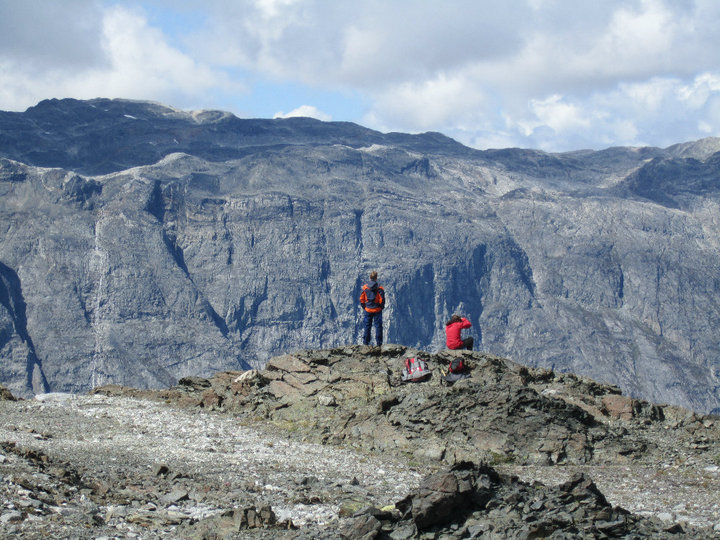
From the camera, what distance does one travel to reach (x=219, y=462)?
23391 millimetres

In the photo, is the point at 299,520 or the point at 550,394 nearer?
the point at 299,520

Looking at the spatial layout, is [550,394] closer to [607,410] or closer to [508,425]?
[607,410]

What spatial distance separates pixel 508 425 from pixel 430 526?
34.9ft

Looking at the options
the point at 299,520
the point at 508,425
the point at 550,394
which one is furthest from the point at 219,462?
the point at 550,394

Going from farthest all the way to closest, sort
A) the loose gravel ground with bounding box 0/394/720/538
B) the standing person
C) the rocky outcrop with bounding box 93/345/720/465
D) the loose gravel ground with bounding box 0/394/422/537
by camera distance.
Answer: the standing person, the rocky outcrop with bounding box 93/345/720/465, the loose gravel ground with bounding box 0/394/422/537, the loose gravel ground with bounding box 0/394/720/538

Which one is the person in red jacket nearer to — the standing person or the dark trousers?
the standing person

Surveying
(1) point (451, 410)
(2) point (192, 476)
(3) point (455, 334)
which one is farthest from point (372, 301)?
(2) point (192, 476)

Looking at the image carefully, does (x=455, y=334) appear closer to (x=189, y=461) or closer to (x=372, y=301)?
(x=372, y=301)

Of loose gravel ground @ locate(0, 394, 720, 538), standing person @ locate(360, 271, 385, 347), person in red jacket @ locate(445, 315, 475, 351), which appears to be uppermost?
standing person @ locate(360, 271, 385, 347)

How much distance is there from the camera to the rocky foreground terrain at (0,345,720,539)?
1612cm

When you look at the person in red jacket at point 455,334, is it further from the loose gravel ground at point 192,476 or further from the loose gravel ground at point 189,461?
the loose gravel ground at point 189,461

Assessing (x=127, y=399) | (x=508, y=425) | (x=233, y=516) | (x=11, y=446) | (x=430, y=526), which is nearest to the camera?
(x=430, y=526)

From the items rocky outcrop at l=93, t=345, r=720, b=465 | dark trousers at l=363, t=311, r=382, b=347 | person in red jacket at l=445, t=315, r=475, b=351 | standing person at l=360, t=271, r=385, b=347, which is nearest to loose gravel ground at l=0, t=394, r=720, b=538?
rocky outcrop at l=93, t=345, r=720, b=465

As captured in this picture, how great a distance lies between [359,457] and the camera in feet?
81.4
